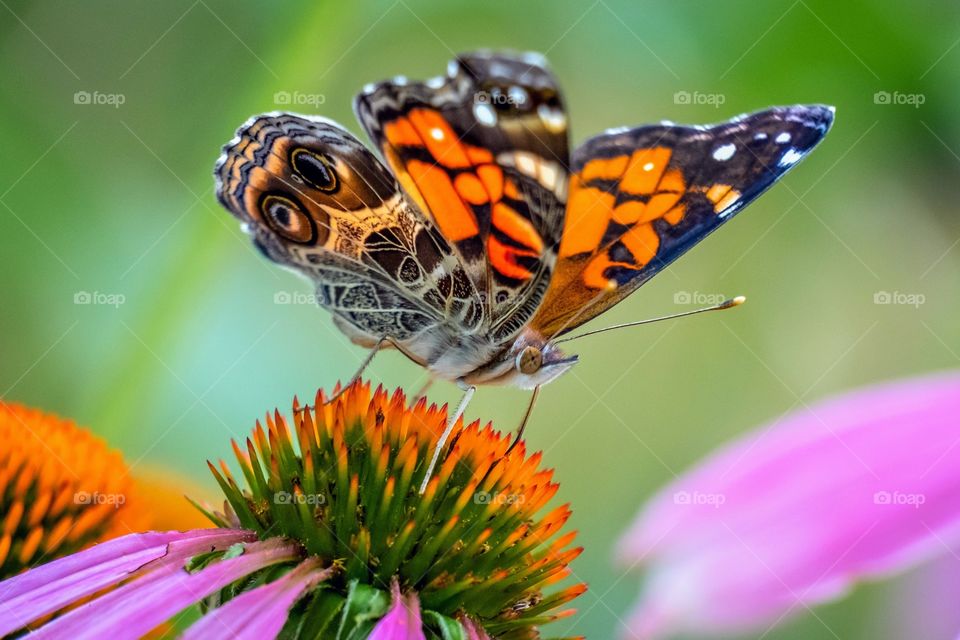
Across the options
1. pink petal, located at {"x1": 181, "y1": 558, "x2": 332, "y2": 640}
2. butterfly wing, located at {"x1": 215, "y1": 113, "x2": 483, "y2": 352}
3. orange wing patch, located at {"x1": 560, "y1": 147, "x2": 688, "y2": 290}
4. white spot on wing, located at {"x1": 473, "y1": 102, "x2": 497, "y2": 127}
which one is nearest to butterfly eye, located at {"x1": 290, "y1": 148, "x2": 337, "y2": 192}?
butterfly wing, located at {"x1": 215, "y1": 113, "x2": 483, "y2": 352}

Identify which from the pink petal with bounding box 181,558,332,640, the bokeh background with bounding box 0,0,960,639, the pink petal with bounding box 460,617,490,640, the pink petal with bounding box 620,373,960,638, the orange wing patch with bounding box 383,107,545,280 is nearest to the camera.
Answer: the pink petal with bounding box 620,373,960,638

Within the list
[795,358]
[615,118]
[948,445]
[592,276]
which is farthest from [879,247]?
[948,445]

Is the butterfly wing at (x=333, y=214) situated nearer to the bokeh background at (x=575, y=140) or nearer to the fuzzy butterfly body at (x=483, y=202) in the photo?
the fuzzy butterfly body at (x=483, y=202)

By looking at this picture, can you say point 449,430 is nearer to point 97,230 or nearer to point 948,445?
point 948,445

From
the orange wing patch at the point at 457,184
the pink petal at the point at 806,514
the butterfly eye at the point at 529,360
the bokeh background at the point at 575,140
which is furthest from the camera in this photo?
the bokeh background at the point at 575,140

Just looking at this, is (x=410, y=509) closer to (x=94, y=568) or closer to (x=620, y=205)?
(x=94, y=568)

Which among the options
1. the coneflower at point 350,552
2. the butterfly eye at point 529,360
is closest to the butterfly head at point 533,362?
the butterfly eye at point 529,360

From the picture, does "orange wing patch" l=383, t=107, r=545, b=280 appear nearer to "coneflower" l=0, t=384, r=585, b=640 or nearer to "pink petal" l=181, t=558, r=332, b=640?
"coneflower" l=0, t=384, r=585, b=640
